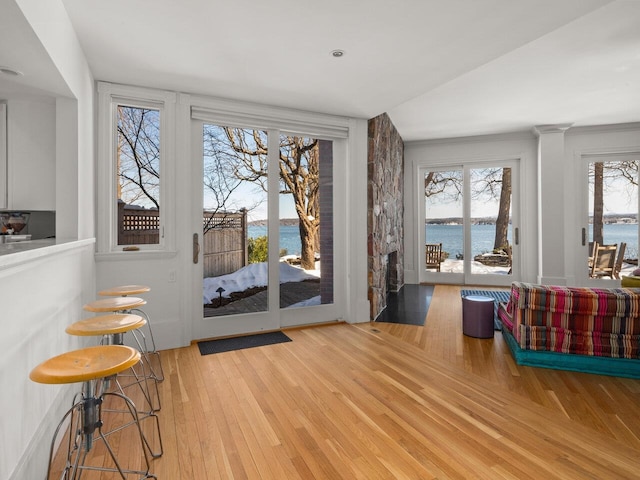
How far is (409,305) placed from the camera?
17.3 ft

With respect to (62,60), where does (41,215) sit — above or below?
below

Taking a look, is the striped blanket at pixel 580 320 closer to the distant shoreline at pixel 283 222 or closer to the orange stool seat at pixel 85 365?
the distant shoreline at pixel 283 222

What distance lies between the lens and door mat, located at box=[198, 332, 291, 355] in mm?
3467

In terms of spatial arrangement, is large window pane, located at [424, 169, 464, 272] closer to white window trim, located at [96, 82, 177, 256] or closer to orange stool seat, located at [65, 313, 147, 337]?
white window trim, located at [96, 82, 177, 256]

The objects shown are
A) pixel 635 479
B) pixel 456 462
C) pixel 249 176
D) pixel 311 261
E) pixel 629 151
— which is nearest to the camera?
pixel 635 479

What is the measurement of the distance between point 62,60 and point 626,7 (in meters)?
3.96

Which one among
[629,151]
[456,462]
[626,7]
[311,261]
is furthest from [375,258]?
[629,151]

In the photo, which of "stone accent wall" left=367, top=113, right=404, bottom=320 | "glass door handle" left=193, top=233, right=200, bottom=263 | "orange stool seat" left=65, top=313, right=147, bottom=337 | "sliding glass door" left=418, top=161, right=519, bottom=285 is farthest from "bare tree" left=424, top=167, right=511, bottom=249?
"orange stool seat" left=65, top=313, right=147, bottom=337

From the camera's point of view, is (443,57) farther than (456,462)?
Yes

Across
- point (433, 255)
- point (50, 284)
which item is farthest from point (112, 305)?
point (433, 255)

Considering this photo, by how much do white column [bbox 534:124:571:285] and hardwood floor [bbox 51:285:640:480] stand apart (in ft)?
11.1

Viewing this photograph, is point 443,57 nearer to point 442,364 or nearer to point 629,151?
point 442,364

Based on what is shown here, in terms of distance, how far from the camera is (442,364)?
3.08m

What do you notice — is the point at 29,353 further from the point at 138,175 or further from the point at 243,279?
the point at 243,279
